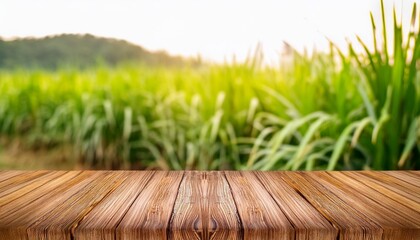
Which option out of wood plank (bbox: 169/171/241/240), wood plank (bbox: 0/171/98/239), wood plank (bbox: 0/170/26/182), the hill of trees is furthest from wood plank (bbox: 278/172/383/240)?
the hill of trees

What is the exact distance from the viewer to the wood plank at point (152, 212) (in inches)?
21.1

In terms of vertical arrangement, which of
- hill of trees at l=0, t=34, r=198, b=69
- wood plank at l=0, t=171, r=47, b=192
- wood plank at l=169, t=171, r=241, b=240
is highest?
hill of trees at l=0, t=34, r=198, b=69

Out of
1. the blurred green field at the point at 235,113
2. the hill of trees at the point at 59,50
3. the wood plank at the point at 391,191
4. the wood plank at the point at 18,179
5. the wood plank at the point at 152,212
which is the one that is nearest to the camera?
the wood plank at the point at 152,212

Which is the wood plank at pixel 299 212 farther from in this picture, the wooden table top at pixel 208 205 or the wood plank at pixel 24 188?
the wood plank at pixel 24 188

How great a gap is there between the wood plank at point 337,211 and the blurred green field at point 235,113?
0.46 metres

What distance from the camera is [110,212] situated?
23.6 inches

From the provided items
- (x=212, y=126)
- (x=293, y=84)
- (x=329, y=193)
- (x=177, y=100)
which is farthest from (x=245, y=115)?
(x=329, y=193)

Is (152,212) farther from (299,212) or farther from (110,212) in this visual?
(299,212)

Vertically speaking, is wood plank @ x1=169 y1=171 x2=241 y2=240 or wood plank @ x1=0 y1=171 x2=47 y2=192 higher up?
wood plank @ x1=0 y1=171 x2=47 y2=192

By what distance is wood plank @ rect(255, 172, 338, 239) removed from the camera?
1.77ft

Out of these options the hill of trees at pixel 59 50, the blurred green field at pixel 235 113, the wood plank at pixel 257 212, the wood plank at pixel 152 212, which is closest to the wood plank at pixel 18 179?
the wood plank at pixel 152 212

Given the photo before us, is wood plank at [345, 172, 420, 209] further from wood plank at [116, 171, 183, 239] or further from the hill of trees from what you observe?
the hill of trees

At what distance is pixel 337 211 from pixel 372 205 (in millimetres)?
70

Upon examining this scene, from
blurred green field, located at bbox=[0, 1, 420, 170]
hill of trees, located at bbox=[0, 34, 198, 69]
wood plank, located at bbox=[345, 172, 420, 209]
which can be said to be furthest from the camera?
hill of trees, located at bbox=[0, 34, 198, 69]
